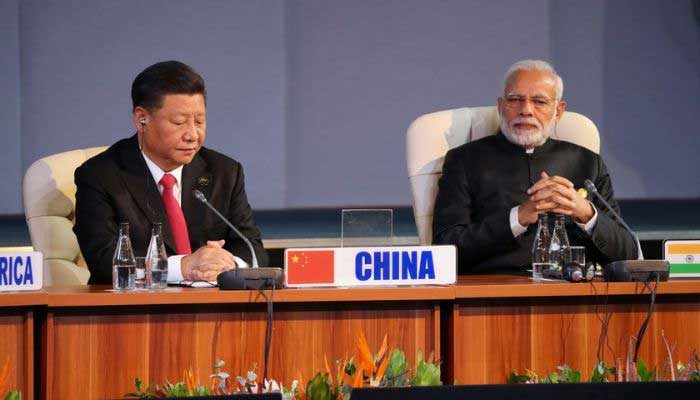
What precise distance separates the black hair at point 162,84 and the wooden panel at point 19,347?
1005mm

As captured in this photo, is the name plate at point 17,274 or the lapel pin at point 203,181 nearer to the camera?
the name plate at point 17,274

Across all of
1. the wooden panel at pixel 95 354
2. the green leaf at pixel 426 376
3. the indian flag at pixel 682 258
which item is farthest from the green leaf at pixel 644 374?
the wooden panel at pixel 95 354

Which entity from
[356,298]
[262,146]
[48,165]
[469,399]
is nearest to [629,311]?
[356,298]

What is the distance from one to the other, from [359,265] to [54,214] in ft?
4.17

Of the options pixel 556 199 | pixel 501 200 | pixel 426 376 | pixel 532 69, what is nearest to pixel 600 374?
pixel 426 376

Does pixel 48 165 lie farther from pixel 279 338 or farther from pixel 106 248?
pixel 279 338

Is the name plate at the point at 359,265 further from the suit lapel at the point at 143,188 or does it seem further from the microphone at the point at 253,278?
the suit lapel at the point at 143,188

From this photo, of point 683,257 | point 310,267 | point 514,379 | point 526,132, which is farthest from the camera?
point 526,132

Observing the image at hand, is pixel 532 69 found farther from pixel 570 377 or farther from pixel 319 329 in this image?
pixel 570 377

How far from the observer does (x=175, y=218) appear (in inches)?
129

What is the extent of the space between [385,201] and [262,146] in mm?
543

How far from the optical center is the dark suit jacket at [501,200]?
3457 millimetres

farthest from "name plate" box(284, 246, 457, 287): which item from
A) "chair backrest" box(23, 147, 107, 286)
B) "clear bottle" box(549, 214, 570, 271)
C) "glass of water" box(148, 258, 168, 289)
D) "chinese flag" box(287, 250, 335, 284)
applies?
"chair backrest" box(23, 147, 107, 286)

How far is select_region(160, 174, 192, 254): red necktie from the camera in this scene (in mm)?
3244
